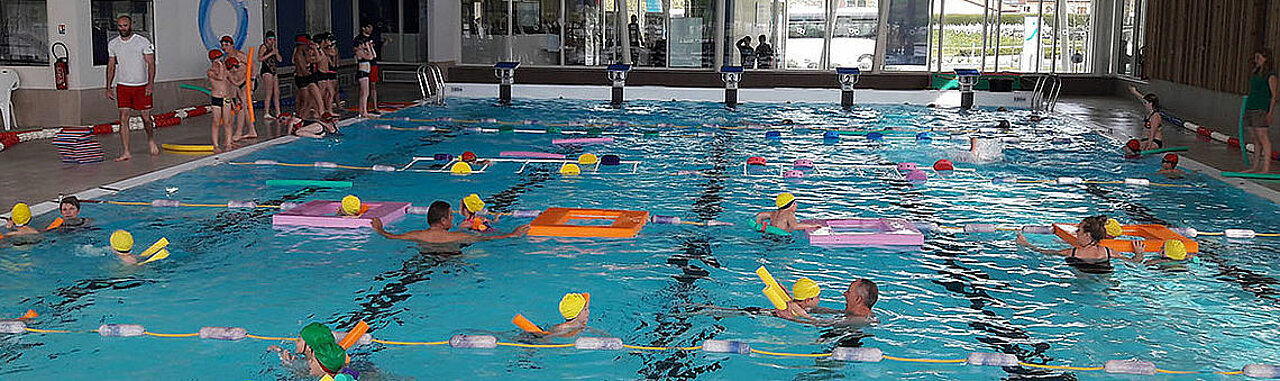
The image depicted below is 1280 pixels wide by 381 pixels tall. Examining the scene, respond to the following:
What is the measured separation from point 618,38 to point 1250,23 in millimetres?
12265

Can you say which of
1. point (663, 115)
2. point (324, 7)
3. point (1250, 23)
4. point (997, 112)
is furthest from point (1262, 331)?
point (324, 7)

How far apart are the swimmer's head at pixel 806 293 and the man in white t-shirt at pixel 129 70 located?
22.5 ft

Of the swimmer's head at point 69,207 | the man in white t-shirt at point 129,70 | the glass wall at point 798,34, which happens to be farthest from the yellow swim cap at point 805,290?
the glass wall at point 798,34

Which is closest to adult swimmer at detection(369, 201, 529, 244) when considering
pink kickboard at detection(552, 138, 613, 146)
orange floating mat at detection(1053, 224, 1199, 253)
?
orange floating mat at detection(1053, 224, 1199, 253)

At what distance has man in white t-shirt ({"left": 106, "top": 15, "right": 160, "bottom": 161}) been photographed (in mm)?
9984

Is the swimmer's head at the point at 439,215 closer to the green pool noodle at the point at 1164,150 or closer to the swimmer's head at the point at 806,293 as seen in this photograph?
the swimmer's head at the point at 806,293

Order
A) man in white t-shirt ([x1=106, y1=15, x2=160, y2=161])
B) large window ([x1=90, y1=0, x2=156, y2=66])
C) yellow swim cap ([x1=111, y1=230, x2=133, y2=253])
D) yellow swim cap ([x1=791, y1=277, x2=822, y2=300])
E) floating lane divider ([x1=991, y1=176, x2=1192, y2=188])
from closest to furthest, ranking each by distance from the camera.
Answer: yellow swim cap ([x1=791, y1=277, x2=822, y2=300]) < yellow swim cap ([x1=111, y1=230, x2=133, y2=253]) < man in white t-shirt ([x1=106, y1=15, x2=160, y2=161]) < floating lane divider ([x1=991, y1=176, x2=1192, y2=188]) < large window ([x1=90, y1=0, x2=156, y2=66])

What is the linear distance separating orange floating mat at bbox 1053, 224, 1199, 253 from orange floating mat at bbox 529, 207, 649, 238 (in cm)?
274

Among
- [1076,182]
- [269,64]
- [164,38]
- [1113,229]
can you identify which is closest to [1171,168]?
[1076,182]

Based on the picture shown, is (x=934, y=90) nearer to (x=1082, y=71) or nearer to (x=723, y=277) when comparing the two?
(x=1082, y=71)

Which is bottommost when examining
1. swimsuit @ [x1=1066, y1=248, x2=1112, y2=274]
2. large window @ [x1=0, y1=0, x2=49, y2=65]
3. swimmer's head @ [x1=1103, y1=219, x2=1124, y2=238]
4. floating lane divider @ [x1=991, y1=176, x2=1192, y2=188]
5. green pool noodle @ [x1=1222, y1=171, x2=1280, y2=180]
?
swimsuit @ [x1=1066, y1=248, x2=1112, y2=274]

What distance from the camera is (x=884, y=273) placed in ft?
21.6

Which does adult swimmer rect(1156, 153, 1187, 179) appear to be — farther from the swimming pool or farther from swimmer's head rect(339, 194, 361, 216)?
swimmer's head rect(339, 194, 361, 216)

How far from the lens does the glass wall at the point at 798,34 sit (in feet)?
75.6
